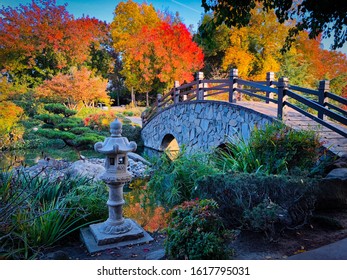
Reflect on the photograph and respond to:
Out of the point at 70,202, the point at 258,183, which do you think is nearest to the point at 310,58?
the point at 258,183

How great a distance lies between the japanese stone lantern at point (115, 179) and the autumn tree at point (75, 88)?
314 centimetres

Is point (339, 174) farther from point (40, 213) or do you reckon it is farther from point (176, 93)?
point (176, 93)

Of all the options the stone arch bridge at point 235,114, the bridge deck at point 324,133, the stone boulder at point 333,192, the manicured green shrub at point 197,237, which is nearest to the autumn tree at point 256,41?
the stone arch bridge at point 235,114

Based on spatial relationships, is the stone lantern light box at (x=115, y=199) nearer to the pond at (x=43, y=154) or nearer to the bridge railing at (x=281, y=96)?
the bridge railing at (x=281, y=96)

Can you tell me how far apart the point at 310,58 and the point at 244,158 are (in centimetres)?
433

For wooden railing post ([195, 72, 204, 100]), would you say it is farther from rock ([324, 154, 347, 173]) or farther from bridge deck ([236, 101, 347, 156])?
rock ([324, 154, 347, 173])

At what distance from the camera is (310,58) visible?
21.7 feet

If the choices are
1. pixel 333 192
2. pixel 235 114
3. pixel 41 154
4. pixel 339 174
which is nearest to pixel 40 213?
pixel 333 192

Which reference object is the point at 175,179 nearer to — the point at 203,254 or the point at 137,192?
the point at 137,192

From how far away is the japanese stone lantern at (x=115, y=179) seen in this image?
263cm

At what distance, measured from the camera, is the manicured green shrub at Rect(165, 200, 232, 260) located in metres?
1.74

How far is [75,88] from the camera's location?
22.2 feet

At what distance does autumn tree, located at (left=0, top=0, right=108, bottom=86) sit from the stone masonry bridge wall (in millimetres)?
2425

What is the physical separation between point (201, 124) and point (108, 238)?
4809 mm
